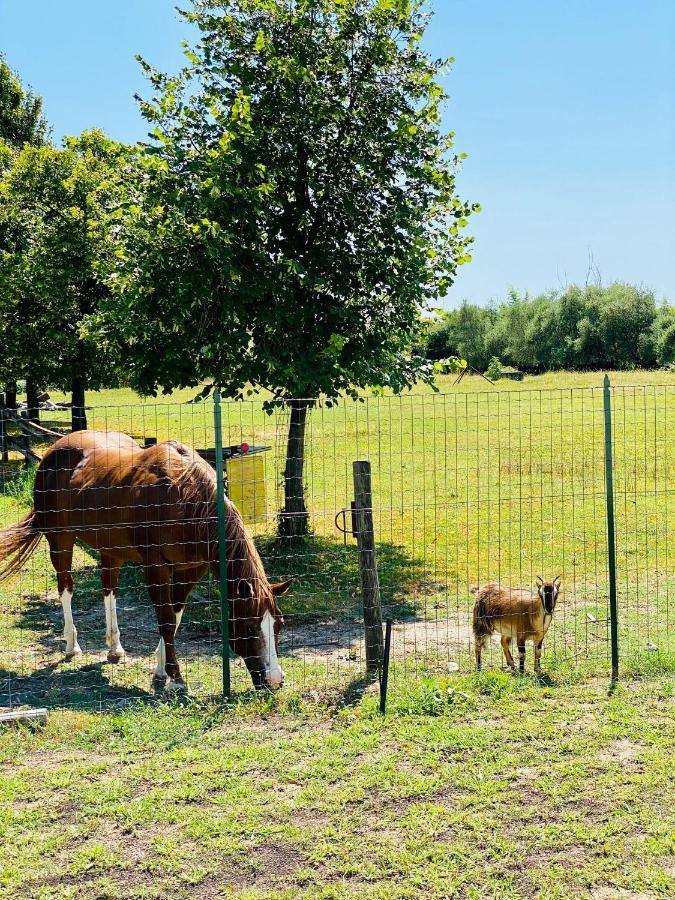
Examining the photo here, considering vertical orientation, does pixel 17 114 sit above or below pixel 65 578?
above

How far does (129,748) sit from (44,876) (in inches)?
59.1

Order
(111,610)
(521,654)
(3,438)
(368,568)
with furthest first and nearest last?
(3,438), (111,610), (368,568), (521,654)

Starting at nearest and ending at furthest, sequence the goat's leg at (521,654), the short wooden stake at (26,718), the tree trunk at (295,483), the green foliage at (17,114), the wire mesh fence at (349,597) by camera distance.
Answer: the short wooden stake at (26,718) → the goat's leg at (521,654) → the wire mesh fence at (349,597) → the tree trunk at (295,483) → the green foliage at (17,114)

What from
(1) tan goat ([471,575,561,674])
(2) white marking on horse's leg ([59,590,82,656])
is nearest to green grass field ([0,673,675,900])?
(1) tan goat ([471,575,561,674])

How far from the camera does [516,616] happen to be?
23.2 ft

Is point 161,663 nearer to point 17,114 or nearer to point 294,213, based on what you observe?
point 294,213

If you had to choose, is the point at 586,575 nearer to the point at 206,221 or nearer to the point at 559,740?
the point at 559,740

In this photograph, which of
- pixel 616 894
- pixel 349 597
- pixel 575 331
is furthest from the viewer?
pixel 575 331

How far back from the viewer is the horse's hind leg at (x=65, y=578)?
8242 millimetres

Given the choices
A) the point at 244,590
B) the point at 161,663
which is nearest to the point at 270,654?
the point at 244,590

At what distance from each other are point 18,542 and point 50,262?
14621mm

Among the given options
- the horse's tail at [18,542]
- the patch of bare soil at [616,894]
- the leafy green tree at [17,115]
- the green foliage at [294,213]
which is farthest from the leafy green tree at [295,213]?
the leafy green tree at [17,115]

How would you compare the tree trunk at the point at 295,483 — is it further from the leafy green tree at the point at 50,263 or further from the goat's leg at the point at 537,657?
the leafy green tree at the point at 50,263

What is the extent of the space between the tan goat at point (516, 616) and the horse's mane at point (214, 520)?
1970 mm
